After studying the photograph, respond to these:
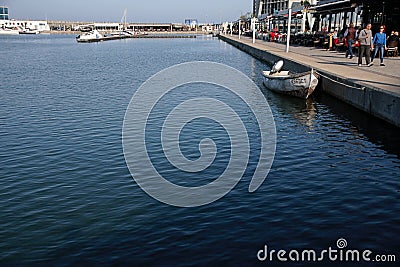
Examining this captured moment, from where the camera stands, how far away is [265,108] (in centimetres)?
2236

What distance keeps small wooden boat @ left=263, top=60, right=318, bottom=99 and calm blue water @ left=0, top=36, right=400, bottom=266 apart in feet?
13.4

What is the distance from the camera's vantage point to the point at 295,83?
940 inches

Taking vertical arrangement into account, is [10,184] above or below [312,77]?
below

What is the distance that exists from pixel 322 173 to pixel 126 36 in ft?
524

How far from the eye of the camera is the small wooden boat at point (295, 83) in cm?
2309

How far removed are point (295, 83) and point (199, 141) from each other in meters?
9.57

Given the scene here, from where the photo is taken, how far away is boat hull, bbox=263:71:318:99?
23094mm

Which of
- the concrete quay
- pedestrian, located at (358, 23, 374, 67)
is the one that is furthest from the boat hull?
pedestrian, located at (358, 23, 374, 67)

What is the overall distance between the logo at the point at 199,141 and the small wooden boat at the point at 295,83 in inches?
42.2

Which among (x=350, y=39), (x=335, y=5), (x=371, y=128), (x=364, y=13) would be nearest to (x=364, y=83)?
(x=371, y=128)

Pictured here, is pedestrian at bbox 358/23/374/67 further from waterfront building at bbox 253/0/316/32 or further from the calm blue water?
waterfront building at bbox 253/0/316/32

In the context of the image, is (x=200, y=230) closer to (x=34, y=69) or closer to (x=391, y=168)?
(x=391, y=168)

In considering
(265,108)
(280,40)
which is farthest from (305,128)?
(280,40)

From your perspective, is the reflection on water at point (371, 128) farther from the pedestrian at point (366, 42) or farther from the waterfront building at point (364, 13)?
the waterfront building at point (364, 13)
